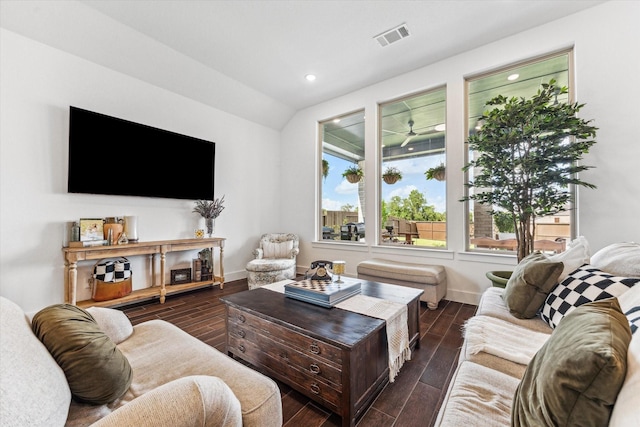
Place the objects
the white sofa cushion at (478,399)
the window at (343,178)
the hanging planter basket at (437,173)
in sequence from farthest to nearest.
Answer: the window at (343,178)
the hanging planter basket at (437,173)
the white sofa cushion at (478,399)

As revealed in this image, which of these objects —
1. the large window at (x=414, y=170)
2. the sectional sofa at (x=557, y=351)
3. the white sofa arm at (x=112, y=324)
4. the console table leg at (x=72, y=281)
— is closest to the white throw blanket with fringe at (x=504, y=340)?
the sectional sofa at (x=557, y=351)

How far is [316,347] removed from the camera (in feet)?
4.67

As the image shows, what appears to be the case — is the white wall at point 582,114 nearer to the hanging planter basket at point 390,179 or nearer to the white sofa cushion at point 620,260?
the hanging planter basket at point 390,179

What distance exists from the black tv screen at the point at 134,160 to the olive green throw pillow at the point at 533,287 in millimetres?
3934

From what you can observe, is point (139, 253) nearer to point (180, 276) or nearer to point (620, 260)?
point (180, 276)

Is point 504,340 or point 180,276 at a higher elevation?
point 504,340

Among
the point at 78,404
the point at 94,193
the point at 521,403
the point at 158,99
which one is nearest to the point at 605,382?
the point at 521,403

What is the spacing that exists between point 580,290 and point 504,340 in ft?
1.63

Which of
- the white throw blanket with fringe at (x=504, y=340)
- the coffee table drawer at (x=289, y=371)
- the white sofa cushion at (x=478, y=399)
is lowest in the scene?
the coffee table drawer at (x=289, y=371)

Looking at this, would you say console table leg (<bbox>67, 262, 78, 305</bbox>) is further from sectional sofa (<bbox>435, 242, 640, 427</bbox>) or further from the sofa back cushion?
sectional sofa (<bbox>435, 242, 640, 427</bbox>)

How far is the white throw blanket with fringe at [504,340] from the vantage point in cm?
122

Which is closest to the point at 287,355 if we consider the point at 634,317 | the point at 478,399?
the point at 478,399

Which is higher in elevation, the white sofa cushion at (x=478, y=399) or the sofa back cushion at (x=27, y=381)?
the sofa back cushion at (x=27, y=381)

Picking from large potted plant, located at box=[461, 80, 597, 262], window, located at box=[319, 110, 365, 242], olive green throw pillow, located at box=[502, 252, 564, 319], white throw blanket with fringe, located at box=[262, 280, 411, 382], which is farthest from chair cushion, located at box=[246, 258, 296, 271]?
olive green throw pillow, located at box=[502, 252, 564, 319]
